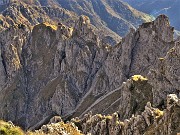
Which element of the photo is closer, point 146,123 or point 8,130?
point 8,130

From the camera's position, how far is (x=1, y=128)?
30109mm

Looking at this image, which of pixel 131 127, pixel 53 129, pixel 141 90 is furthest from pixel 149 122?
pixel 141 90

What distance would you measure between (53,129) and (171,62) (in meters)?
95.0

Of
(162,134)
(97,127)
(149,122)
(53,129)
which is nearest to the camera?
(53,129)

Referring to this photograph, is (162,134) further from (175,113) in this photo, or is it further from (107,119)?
(107,119)

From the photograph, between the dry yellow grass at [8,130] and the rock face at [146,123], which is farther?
the rock face at [146,123]

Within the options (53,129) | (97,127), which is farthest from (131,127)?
(53,129)

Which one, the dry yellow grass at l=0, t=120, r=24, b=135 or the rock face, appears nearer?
the dry yellow grass at l=0, t=120, r=24, b=135

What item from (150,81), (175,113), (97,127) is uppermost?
(150,81)

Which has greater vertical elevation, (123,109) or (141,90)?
(141,90)

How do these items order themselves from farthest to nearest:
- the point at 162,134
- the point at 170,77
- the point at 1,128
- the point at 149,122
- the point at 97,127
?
1. the point at 170,77
2. the point at 97,127
3. the point at 149,122
4. the point at 162,134
5. the point at 1,128

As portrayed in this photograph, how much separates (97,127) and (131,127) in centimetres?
1027

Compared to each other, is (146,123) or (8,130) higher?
(146,123)

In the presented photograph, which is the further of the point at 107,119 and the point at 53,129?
the point at 107,119
